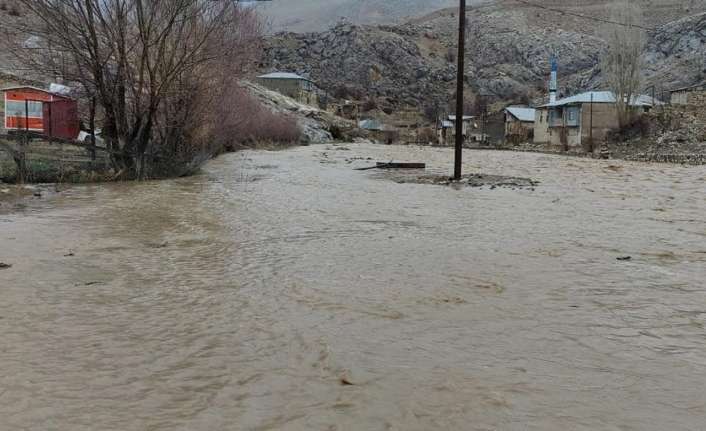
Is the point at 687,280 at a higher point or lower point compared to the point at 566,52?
lower

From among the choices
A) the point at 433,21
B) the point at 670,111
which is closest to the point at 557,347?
the point at 670,111

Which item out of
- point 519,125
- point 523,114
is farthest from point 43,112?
point 523,114

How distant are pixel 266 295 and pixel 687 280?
152 inches

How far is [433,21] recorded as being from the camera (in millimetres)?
183125

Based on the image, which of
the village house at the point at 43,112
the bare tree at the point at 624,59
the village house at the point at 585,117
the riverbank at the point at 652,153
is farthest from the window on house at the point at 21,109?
the bare tree at the point at 624,59

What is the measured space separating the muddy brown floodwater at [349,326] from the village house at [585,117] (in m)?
48.5

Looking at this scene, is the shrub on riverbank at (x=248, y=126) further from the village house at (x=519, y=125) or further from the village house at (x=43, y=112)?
the village house at (x=519, y=125)

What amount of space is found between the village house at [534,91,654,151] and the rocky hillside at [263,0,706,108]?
46866 millimetres

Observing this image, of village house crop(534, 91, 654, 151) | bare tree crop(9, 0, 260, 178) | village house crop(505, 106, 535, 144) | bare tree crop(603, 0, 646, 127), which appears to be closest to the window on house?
bare tree crop(9, 0, 260, 178)

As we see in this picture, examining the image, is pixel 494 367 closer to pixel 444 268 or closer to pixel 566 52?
pixel 444 268

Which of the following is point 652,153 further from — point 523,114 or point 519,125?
point 523,114

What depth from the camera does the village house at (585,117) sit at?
55.7 meters

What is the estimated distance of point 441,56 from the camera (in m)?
147

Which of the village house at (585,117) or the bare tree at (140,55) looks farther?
the village house at (585,117)
